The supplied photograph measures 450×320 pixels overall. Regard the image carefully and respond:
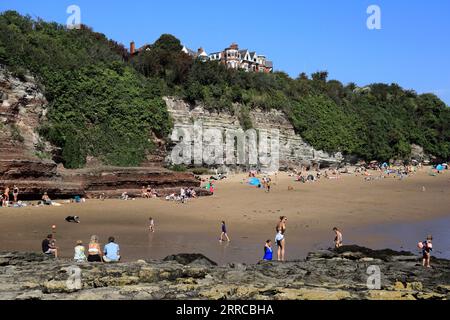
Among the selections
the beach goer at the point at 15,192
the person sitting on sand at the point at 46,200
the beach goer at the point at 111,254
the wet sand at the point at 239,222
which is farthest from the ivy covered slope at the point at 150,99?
the beach goer at the point at 111,254

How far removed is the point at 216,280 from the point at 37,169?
18.6 m

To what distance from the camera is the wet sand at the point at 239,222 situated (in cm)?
1598

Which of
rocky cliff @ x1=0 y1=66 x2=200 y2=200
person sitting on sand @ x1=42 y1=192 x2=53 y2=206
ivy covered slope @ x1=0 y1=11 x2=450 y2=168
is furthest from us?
ivy covered slope @ x1=0 y1=11 x2=450 y2=168

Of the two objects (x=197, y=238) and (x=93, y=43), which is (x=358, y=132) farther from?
(x=197, y=238)

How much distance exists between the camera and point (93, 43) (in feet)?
139

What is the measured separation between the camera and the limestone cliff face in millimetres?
43812

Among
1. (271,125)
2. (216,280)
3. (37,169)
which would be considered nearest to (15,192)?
(37,169)

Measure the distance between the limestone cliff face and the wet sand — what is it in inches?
443

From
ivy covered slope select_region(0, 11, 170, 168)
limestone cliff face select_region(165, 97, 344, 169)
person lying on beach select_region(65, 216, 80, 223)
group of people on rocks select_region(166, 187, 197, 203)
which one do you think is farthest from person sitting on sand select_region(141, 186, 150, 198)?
limestone cliff face select_region(165, 97, 344, 169)

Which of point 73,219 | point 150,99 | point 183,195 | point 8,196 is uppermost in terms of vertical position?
point 150,99

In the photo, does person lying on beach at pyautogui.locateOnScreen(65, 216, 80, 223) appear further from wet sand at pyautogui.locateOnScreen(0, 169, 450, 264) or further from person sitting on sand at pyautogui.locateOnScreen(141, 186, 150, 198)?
person sitting on sand at pyautogui.locateOnScreen(141, 186, 150, 198)

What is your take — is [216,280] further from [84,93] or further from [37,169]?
[84,93]

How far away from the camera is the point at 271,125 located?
52938mm
